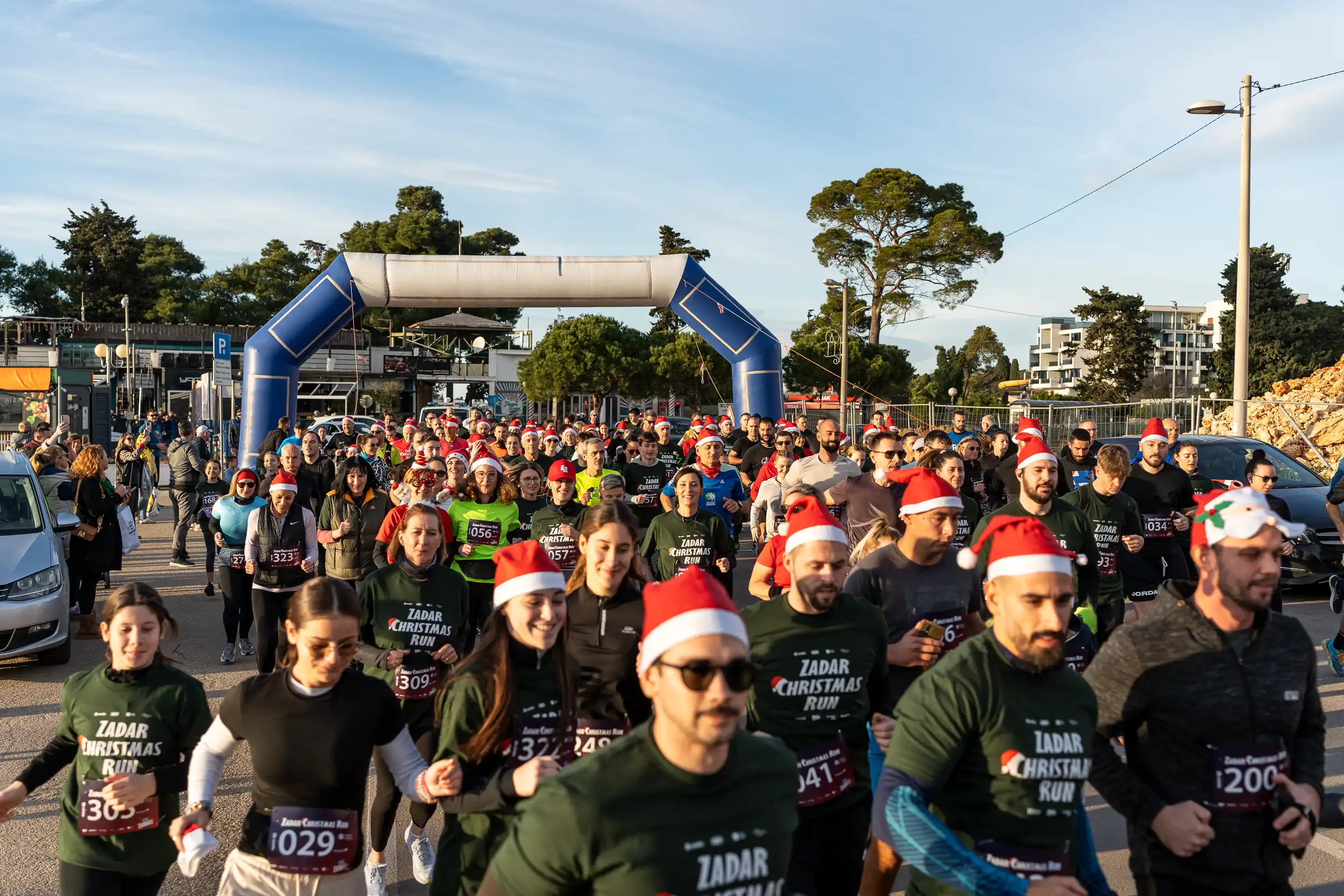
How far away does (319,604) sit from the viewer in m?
3.44

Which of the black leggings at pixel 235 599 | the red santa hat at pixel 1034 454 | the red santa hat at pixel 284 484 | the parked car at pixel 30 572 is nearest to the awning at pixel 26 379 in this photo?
the parked car at pixel 30 572

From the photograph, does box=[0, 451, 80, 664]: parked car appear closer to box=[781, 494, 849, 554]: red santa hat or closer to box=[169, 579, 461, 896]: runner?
box=[169, 579, 461, 896]: runner

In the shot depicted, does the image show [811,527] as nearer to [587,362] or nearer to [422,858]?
[422,858]

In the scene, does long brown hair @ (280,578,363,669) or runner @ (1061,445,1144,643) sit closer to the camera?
long brown hair @ (280,578,363,669)

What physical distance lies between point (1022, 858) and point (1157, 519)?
5866 mm

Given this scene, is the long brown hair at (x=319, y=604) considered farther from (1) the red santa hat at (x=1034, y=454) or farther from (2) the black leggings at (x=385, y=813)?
(1) the red santa hat at (x=1034, y=454)

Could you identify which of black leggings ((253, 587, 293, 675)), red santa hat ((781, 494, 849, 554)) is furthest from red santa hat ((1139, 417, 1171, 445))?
black leggings ((253, 587, 293, 675))

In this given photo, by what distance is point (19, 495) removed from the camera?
9305 mm

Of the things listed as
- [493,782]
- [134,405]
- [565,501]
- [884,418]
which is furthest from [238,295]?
[493,782]

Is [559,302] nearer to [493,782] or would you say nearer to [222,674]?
[222,674]

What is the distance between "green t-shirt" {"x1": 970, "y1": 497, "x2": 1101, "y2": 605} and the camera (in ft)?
19.7

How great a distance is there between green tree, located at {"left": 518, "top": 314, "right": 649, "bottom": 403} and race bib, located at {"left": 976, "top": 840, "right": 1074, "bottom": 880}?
47660 millimetres

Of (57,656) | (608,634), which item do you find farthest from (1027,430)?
(57,656)

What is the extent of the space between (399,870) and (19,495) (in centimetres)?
609
